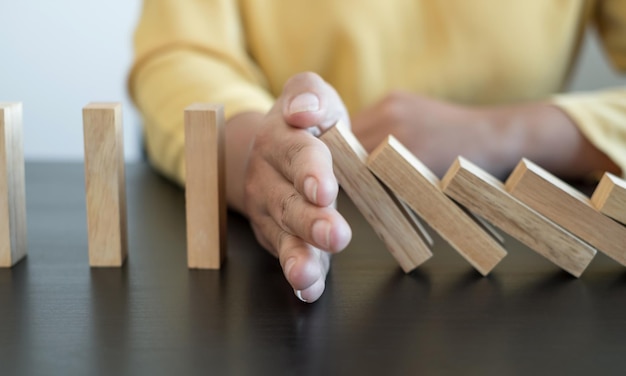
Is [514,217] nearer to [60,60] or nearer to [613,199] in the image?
[613,199]

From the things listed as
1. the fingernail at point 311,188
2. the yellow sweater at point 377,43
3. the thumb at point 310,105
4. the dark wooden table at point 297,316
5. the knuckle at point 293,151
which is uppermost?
the yellow sweater at point 377,43

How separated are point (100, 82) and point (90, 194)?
2216mm

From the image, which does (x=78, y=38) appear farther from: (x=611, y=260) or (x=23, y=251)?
(x=611, y=260)

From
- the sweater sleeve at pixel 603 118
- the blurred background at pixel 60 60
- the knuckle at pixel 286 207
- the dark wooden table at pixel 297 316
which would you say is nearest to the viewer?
the dark wooden table at pixel 297 316

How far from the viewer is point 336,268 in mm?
540

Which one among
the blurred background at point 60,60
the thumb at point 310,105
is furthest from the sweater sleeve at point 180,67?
the blurred background at point 60,60

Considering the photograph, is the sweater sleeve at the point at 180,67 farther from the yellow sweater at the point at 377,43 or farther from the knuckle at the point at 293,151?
the knuckle at the point at 293,151

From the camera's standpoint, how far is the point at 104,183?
56cm

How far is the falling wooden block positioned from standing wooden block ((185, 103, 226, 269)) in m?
0.08

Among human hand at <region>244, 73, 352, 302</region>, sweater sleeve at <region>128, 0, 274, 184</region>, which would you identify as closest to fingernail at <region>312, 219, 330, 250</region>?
A: human hand at <region>244, 73, 352, 302</region>

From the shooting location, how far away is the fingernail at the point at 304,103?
1.75 ft

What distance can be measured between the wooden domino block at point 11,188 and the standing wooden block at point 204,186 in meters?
0.13

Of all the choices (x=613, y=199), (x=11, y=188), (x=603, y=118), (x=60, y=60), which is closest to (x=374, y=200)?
(x=613, y=199)

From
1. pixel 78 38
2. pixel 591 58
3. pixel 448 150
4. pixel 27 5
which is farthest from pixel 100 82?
pixel 448 150
